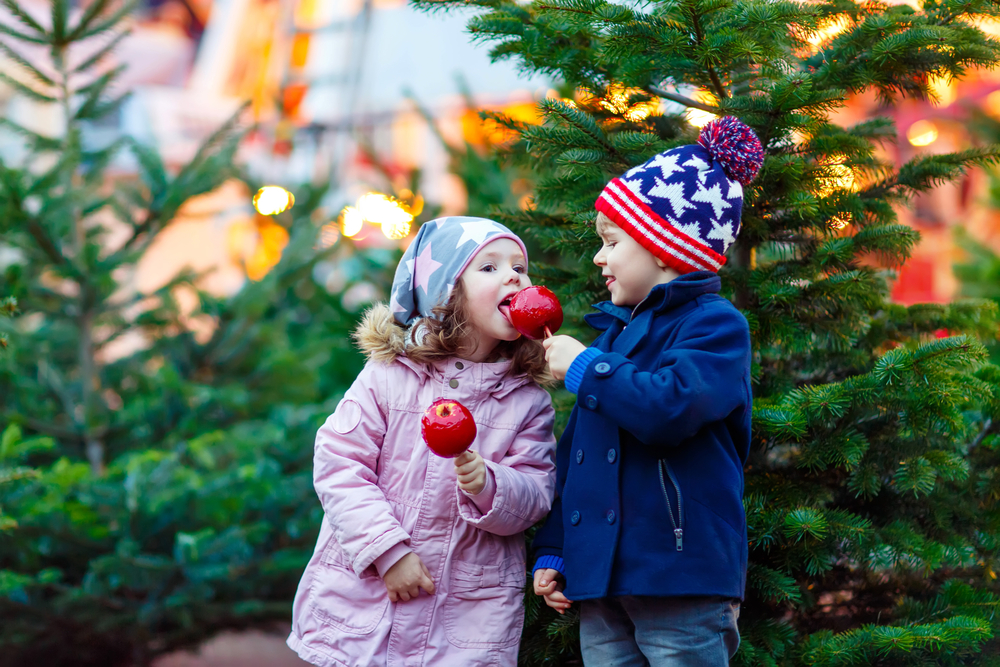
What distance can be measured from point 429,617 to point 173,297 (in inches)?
140

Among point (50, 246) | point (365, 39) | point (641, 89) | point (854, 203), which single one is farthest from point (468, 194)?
point (365, 39)

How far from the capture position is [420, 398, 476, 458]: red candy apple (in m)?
1.83

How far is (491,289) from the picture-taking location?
2197 mm

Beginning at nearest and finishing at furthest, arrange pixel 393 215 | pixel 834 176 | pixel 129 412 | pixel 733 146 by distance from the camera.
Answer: pixel 733 146
pixel 834 176
pixel 393 215
pixel 129 412

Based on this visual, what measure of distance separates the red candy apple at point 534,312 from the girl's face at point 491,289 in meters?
0.13

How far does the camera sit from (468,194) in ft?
18.5

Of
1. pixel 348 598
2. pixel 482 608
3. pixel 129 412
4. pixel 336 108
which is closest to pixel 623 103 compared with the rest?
pixel 482 608

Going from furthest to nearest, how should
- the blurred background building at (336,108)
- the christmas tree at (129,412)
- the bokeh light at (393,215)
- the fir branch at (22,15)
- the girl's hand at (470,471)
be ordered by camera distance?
the blurred background building at (336,108) < the bokeh light at (393,215) < the fir branch at (22,15) < the christmas tree at (129,412) < the girl's hand at (470,471)

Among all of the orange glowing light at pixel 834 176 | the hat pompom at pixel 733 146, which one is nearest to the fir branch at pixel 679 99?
the orange glowing light at pixel 834 176

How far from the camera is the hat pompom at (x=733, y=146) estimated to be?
1946 mm

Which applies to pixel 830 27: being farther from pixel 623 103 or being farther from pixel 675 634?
pixel 675 634

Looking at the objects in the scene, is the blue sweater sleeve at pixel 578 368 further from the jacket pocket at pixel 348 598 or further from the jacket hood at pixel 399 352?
the jacket pocket at pixel 348 598

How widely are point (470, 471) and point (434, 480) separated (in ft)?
0.76

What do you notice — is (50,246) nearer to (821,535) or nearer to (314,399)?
(314,399)
